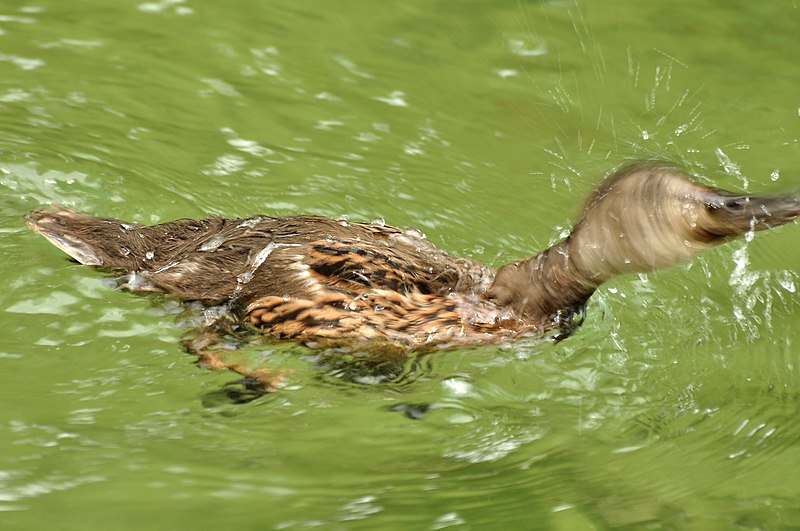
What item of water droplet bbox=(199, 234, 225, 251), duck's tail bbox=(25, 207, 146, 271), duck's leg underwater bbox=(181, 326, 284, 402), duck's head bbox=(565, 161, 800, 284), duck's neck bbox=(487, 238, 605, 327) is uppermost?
duck's head bbox=(565, 161, 800, 284)

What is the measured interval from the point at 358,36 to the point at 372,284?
475 cm

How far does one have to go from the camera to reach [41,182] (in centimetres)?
748

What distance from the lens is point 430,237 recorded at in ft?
24.9

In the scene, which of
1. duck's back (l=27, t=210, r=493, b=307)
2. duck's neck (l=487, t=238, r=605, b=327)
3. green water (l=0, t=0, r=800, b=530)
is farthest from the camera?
duck's back (l=27, t=210, r=493, b=307)

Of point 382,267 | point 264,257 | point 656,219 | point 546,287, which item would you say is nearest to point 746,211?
point 656,219

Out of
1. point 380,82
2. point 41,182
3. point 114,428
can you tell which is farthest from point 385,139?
point 114,428

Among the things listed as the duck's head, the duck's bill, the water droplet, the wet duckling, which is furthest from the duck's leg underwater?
the duck's bill

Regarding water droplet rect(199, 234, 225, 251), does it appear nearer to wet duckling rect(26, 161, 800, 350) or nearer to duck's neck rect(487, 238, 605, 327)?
wet duckling rect(26, 161, 800, 350)

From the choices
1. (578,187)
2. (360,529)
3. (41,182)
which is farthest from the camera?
(41,182)

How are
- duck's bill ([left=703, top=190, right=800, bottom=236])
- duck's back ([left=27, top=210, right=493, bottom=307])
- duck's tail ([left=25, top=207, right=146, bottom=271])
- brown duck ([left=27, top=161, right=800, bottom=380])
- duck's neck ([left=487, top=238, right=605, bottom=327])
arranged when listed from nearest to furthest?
duck's bill ([left=703, top=190, right=800, bottom=236]) < brown duck ([left=27, top=161, right=800, bottom=380]) < duck's neck ([left=487, top=238, right=605, bottom=327]) < duck's back ([left=27, top=210, right=493, bottom=307]) < duck's tail ([left=25, top=207, right=146, bottom=271])

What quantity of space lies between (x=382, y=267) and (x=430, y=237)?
202 centimetres

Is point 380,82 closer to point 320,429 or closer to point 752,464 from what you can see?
point 320,429

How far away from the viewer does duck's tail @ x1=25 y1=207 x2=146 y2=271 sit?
6105 mm

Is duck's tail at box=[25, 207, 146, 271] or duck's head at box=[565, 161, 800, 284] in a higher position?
duck's head at box=[565, 161, 800, 284]
